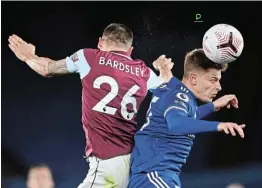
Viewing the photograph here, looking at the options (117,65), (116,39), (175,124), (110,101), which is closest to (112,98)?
(110,101)

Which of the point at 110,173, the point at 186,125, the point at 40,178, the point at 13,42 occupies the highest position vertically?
the point at 13,42

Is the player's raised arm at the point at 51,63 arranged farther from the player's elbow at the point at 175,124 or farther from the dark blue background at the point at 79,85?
the dark blue background at the point at 79,85

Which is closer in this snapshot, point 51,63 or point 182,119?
point 182,119

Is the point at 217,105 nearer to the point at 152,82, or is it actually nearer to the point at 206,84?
the point at 206,84

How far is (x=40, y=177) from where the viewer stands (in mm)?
6125

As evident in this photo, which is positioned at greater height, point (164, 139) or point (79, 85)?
point (164, 139)

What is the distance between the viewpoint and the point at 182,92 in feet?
10.4

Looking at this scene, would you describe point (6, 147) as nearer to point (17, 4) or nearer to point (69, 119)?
point (69, 119)

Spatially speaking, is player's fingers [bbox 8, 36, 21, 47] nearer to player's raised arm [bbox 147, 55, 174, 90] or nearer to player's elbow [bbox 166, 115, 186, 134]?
player's raised arm [bbox 147, 55, 174, 90]

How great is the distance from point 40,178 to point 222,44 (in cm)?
310

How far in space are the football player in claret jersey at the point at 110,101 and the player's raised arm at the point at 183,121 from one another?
646 mm

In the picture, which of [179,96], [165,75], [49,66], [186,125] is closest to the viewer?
[186,125]

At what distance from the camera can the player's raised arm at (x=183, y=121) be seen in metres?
2.85

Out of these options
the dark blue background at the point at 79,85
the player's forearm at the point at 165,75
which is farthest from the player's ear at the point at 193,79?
the dark blue background at the point at 79,85
